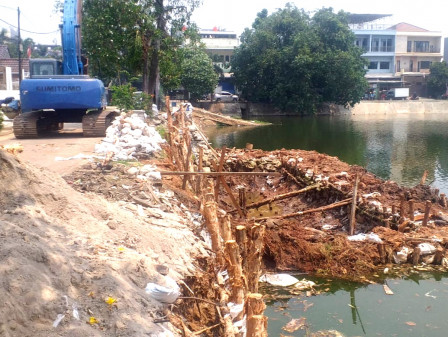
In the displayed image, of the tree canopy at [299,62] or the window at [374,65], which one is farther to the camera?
the window at [374,65]

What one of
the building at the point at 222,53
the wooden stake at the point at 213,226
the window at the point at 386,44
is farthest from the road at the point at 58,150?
the window at the point at 386,44

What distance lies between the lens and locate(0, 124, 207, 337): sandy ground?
3.86 meters

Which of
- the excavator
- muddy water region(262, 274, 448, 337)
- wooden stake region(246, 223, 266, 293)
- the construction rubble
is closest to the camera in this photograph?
the construction rubble

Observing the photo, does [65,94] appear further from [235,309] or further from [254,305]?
[254,305]

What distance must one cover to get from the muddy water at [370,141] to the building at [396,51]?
21974 millimetres

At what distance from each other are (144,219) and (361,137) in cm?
2355

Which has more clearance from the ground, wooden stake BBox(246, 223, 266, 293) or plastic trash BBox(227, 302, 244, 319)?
wooden stake BBox(246, 223, 266, 293)

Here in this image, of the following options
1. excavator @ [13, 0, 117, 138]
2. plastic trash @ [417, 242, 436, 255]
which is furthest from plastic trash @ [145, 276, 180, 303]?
excavator @ [13, 0, 117, 138]

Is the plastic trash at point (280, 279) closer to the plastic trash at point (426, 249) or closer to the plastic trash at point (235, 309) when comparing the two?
the plastic trash at point (426, 249)

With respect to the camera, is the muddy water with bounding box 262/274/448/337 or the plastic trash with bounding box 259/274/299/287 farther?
the plastic trash with bounding box 259/274/299/287

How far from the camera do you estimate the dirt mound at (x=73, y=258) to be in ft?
12.6

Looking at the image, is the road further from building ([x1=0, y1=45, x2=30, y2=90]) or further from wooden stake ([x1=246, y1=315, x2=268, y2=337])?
building ([x1=0, y1=45, x2=30, y2=90])

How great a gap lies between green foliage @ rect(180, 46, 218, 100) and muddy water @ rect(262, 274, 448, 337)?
3371cm

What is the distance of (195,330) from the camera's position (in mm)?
4793
